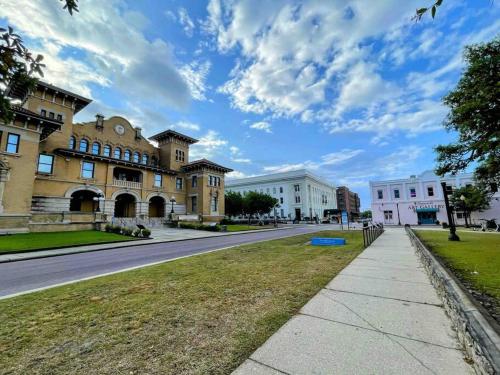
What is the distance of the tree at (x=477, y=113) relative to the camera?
971cm

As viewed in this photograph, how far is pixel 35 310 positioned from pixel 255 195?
47.7 meters

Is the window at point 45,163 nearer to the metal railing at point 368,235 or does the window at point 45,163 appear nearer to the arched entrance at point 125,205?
the arched entrance at point 125,205

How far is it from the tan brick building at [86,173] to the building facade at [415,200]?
32983 millimetres

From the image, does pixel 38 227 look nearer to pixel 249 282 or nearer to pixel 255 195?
pixel 249 282

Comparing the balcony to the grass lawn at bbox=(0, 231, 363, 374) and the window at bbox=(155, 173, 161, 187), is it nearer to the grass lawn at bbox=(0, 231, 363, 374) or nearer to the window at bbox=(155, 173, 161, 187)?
the window at bbox=(155, 173, 161, 187)

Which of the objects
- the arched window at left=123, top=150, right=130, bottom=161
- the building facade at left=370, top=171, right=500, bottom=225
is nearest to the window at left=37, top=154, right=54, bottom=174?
the arched window at left=123, top=150, right=130, bottom=161

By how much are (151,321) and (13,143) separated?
87.2 feet

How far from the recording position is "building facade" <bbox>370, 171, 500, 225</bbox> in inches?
1675

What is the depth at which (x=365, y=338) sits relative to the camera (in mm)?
3105

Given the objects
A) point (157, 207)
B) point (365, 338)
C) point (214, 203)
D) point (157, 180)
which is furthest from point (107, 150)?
point (365, 338)

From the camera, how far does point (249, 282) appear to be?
583 cm

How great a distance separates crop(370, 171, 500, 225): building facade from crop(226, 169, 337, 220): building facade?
28508 mm

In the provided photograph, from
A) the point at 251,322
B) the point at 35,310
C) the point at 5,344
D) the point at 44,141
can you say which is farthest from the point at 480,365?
the point at 44,141

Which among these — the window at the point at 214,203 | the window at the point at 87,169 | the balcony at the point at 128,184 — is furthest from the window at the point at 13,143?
the window at the point at 214,203
